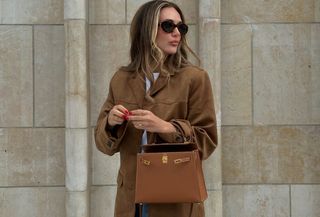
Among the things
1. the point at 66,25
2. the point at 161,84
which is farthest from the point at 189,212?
the point at 66,25

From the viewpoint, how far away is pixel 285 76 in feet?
19.3

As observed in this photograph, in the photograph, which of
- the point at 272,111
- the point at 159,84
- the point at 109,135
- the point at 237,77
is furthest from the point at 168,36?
the point at 272,111

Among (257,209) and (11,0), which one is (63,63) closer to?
(11,0)

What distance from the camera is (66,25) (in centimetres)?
554

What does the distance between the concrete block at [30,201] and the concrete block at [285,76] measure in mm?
2189

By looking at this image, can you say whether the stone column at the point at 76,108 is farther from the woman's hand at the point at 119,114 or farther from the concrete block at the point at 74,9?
the woman's hand at the point at 119,114

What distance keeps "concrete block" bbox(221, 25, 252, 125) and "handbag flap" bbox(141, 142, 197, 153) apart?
3301 millimetres

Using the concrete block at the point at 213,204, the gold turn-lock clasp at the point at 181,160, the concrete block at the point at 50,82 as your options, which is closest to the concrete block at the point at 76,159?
the concrete block at the point at 50,82

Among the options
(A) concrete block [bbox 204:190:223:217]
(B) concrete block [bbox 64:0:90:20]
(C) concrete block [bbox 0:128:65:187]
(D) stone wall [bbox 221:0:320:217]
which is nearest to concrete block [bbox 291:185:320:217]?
(D) stone wall [bbox 221:0:320:217]

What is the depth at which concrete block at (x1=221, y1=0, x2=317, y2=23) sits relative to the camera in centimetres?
588

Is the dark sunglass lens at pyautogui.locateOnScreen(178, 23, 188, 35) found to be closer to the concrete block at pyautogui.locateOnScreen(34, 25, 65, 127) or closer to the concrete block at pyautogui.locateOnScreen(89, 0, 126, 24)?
the concrete block at pyautogui.locateOnScreen(89, 0, 126, 24)

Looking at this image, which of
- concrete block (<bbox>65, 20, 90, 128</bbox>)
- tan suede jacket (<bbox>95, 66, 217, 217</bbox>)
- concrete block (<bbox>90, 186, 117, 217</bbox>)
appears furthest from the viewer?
concrete block (<bbox>90, 186, 117, 217</bbox>)

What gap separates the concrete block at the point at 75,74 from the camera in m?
5.50

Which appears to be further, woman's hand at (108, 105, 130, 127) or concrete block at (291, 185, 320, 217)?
concrete block at (291, 185, 320, 217)
